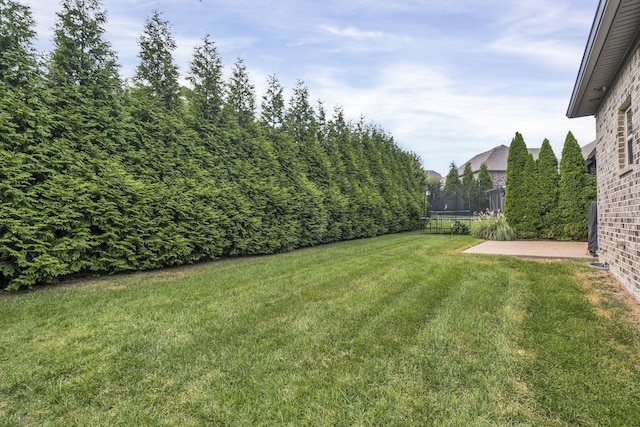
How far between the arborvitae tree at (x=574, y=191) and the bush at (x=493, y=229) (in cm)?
141

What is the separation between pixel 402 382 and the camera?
6.47 ft

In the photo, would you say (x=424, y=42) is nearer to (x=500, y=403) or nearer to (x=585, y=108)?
(x=585, y=108)

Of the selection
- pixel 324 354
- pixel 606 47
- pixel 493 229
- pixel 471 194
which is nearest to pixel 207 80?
pixel 324 354

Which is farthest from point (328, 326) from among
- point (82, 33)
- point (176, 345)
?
point (82, 33)

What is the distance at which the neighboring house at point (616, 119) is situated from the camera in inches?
134

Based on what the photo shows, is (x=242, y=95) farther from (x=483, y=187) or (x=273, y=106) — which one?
(x=483, y=187)

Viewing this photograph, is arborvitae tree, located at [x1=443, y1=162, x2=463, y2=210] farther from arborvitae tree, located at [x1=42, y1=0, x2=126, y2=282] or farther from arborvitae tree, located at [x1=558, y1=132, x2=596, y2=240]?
arborvitae tree, located at [x1=42, y1=0, x2=126, y2=282]

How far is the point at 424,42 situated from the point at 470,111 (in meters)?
7.36

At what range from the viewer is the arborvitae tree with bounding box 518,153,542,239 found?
32.7 feet

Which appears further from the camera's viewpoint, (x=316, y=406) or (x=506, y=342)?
(x=506, y=342)

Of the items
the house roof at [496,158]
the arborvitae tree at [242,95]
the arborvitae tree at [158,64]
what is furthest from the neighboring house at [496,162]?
the arborvitae tree at [158,64]

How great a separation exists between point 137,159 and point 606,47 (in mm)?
6612

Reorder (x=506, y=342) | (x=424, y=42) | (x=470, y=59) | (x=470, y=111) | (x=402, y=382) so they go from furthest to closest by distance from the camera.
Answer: (x=470, y=111) → (x=470, y=59) → (x=424, y=42) → (x=506, y=342) → (x=402, y=382)

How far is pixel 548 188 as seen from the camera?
982cm
